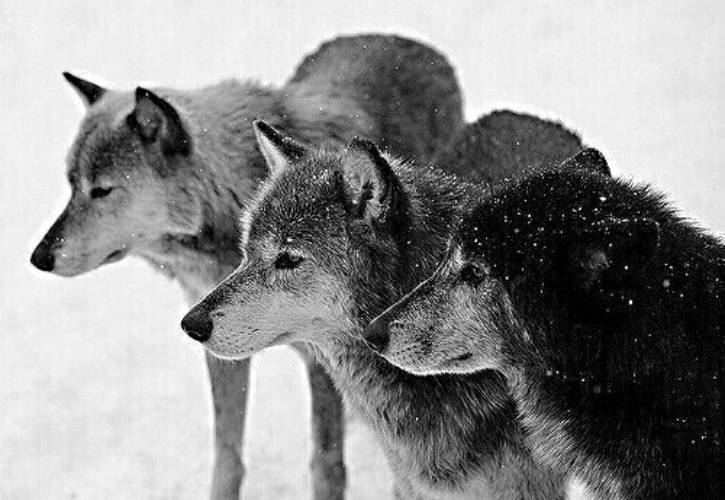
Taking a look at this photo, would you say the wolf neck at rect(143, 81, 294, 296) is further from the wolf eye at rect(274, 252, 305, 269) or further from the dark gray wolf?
the wolf eye at rect(274, 252, 305, 269)

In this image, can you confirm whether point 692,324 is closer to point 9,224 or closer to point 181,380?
point 181,380

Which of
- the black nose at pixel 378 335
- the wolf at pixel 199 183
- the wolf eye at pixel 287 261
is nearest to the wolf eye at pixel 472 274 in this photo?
the black nose at pixel 378 335

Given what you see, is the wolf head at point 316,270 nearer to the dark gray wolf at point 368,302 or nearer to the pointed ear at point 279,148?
the dark gray wolf at point 368,302

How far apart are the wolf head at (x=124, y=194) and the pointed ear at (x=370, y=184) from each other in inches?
57.3

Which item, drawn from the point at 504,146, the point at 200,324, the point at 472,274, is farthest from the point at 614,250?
the point at 504,146

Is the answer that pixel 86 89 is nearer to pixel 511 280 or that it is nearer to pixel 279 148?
pixel 279 148

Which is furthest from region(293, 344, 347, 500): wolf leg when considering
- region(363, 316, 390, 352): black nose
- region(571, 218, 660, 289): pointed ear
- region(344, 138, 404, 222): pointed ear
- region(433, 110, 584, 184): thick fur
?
region(571, 218, 660, 289): pointed ear

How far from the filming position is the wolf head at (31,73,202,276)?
5.29m

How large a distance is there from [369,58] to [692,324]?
3.50 metres

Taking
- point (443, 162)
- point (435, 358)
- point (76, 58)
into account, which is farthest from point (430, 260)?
point (76, 58)

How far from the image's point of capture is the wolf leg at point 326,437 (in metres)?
5.52

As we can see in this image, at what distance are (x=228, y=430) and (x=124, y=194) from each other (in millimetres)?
1493

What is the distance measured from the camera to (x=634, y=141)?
9.77 meters

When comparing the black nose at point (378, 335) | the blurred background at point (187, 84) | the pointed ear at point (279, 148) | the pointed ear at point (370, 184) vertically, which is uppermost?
the pointed ear at point (370, 184)
